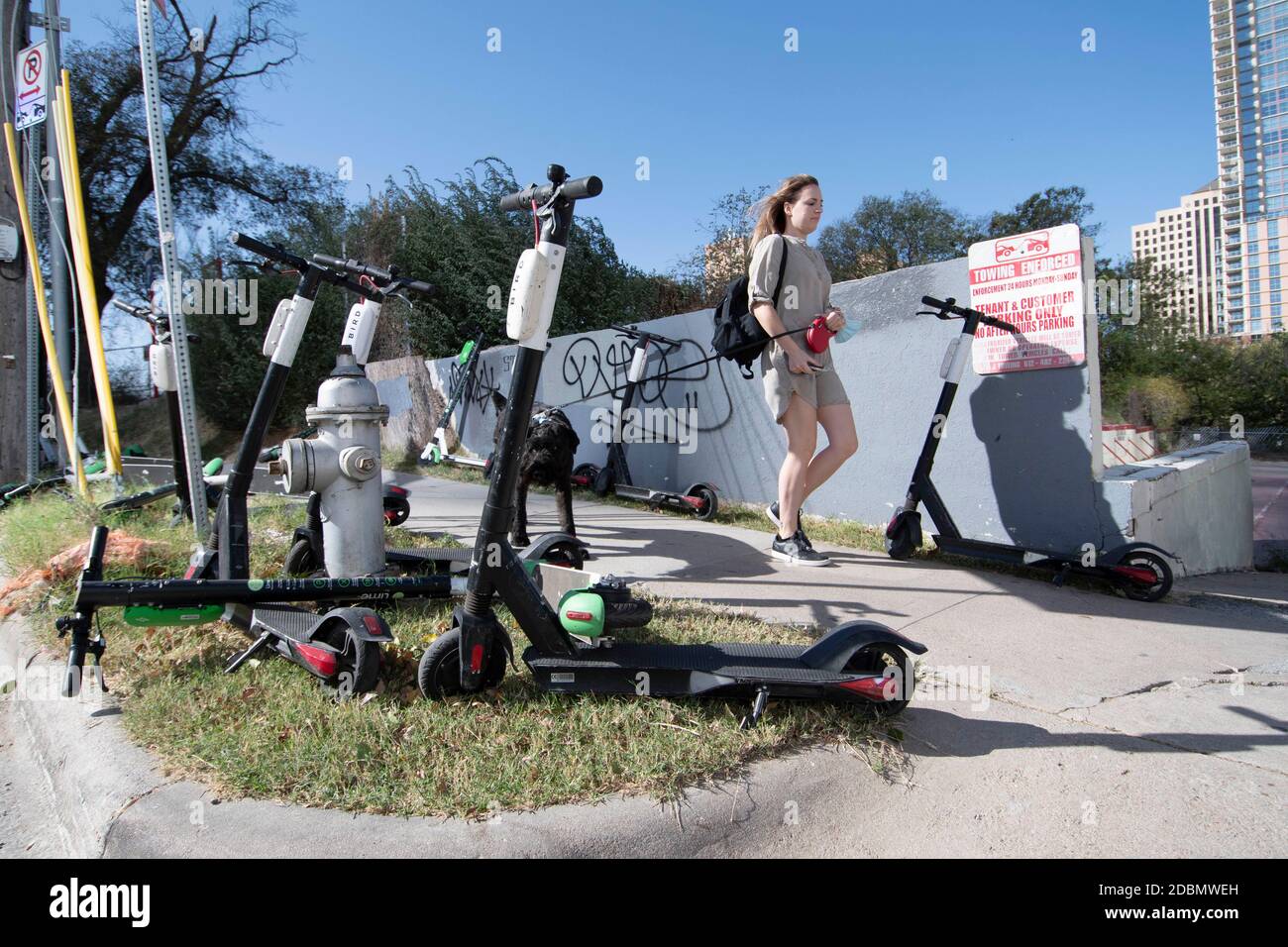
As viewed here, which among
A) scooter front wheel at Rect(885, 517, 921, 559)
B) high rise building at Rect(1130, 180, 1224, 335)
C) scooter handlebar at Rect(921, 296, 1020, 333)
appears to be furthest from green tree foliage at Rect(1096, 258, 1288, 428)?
high rise building at Rect(1130, 180, 1224, 335)

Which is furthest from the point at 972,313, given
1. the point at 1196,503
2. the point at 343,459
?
the point at 343,459

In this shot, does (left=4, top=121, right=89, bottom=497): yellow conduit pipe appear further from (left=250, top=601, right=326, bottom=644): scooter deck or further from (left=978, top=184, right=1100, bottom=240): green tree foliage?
(left=978, top=184, right=1100, bottom=240): green tree foliage

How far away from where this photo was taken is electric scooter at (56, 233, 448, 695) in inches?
99.5

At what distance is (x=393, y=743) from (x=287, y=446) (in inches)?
59.5

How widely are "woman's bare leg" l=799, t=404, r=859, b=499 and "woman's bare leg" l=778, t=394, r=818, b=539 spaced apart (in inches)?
1.7

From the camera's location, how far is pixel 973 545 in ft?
15.2

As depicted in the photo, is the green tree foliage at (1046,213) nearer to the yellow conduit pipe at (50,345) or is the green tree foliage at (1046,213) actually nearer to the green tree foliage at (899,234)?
the green tree foliage at (899,234)

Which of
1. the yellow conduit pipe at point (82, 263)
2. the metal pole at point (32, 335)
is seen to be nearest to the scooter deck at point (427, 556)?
the yellow conduit pipe at point (82, 263)

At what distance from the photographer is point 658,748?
2.19 m

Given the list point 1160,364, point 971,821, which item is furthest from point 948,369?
point 1160,364

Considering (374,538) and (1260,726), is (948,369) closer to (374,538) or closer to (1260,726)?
(1260,726)

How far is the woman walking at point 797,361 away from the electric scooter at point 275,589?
78.1 inches

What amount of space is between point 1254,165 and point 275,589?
82431 mm

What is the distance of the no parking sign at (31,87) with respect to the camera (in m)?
6.06
